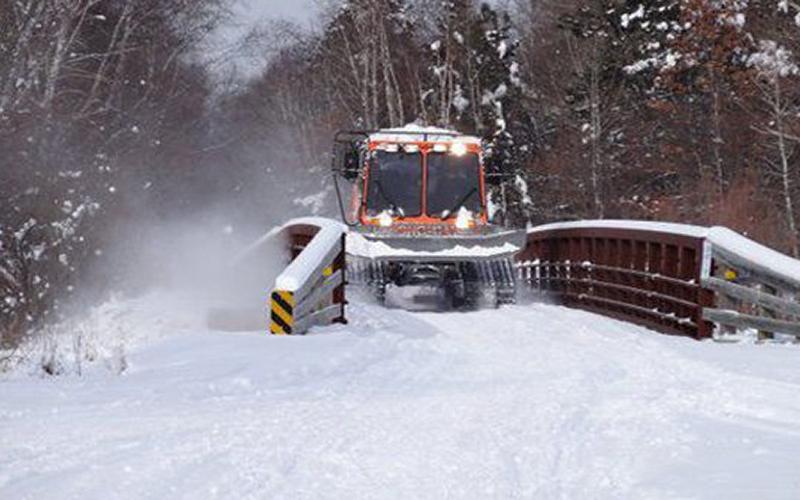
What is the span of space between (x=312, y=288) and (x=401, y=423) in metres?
5.00

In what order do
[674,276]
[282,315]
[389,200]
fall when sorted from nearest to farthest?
[282,315] < [674,276] < [389,200]

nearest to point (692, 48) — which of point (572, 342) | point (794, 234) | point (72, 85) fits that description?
point (794, 234)

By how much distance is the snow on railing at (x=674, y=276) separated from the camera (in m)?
11.0

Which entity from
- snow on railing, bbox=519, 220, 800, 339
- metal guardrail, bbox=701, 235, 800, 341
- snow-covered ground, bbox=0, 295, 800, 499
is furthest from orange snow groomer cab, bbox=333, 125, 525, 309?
snow-covered ground, bbox=0, 295, 800, 499

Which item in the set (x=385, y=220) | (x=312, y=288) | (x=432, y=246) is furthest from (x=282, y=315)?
(x=385, y=220)

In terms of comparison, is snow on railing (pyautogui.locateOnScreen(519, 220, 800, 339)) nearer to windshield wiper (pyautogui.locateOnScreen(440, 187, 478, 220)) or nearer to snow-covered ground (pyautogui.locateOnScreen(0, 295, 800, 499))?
snow-covered ground (pyautogui.locateOnScreen(0, 295, 800, 499))

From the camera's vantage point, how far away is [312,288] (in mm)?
11266

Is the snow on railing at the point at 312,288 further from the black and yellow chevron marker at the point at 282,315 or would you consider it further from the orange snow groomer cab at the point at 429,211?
the orange snow groomer cab at the point at 429,211

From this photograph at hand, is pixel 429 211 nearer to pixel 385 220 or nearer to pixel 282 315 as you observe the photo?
pixel 385 220

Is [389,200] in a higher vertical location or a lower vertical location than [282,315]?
higher

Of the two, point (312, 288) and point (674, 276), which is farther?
point (674, 276)

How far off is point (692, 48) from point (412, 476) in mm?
26026

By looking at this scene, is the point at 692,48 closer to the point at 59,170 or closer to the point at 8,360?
the point at 59,170

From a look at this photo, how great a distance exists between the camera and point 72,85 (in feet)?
89.9
